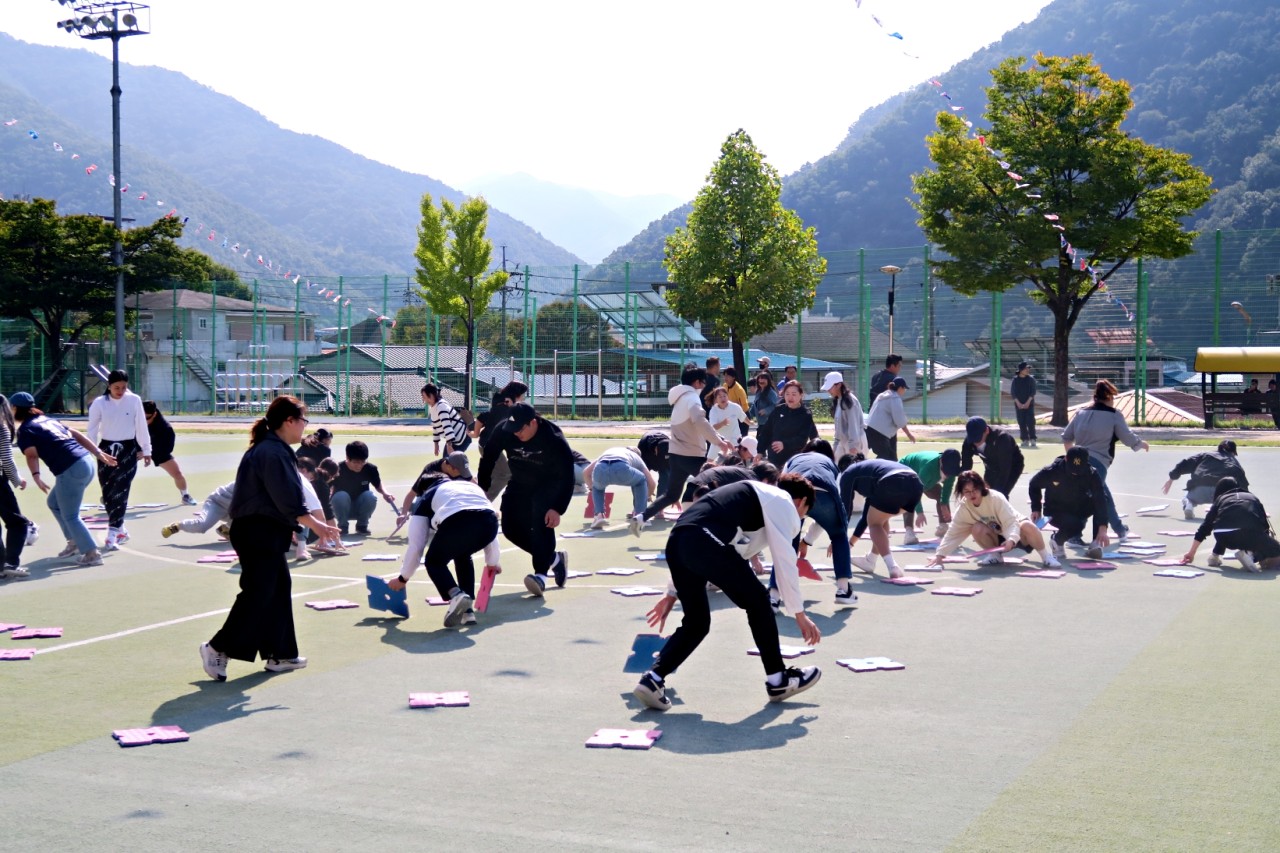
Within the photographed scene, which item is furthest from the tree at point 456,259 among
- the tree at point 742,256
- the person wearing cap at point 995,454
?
the person wearing cap at point 995,454

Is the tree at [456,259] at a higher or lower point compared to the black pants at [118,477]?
higher

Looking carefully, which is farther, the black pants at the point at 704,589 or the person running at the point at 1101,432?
the person running at the point at 1101,432

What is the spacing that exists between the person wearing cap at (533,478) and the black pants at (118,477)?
5.08 meters

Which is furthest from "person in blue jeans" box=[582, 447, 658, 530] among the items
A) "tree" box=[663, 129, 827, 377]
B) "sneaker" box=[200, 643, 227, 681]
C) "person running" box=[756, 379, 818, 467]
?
"tree" box=[663, 129, 827, 377]

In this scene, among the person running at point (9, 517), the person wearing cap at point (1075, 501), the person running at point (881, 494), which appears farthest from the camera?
the person wearing cap at point (1075, 501)

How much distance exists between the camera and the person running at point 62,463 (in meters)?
12.4

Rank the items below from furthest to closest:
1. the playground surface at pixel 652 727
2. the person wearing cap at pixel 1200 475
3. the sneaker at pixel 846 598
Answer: the person wearing cap at pixel 1200 475 < the sneaker at pixel 846 598 < the playground surface at pixel 652 727

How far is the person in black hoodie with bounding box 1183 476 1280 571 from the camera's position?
1188cm

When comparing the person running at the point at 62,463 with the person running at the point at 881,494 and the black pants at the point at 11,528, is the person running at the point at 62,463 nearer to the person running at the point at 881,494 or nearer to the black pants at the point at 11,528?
the black pants at the point at 11,528

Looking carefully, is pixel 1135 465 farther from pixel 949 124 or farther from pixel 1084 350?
pixel 1084 350

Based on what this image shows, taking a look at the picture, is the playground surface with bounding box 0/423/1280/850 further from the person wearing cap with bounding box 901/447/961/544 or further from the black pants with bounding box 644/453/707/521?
the black pants with bounding box 644/453/707/521

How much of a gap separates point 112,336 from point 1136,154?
4581 centimetres

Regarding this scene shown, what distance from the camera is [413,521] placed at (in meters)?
9.98

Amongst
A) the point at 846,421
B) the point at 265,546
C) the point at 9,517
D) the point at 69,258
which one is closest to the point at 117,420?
the point at 9,517
